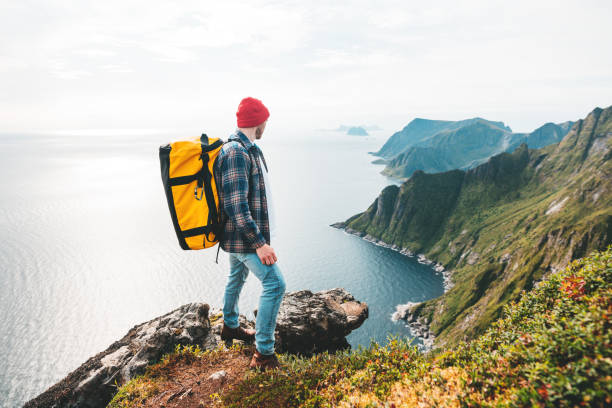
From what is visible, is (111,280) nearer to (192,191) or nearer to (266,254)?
(192,191)

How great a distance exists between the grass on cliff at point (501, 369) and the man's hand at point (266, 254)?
254 cm

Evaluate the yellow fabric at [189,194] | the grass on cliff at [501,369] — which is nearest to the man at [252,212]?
the yellow fabric at [189,194]

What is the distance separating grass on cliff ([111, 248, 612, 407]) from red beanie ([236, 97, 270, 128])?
5.44 meters

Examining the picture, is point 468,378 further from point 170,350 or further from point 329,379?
point 170,350

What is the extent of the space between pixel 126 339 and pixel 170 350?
446 centimetres

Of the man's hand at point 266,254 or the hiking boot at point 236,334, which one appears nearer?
the man's hand at point 266,254

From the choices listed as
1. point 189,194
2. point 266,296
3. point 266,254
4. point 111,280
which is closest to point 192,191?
point 189,194

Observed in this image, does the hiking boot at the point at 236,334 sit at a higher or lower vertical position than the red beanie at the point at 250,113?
lower

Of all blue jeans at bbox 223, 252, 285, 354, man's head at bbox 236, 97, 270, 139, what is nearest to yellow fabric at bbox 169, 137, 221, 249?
man's head at bbox 236, 97, 270, 139

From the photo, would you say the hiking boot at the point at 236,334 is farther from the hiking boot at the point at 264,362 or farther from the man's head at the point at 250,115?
the man's head at the point at 250,115

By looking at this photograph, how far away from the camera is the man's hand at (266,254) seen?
608 cm

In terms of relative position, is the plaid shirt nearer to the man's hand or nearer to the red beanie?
the man's hand

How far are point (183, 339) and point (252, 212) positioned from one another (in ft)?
19.7

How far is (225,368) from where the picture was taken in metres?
7.88
